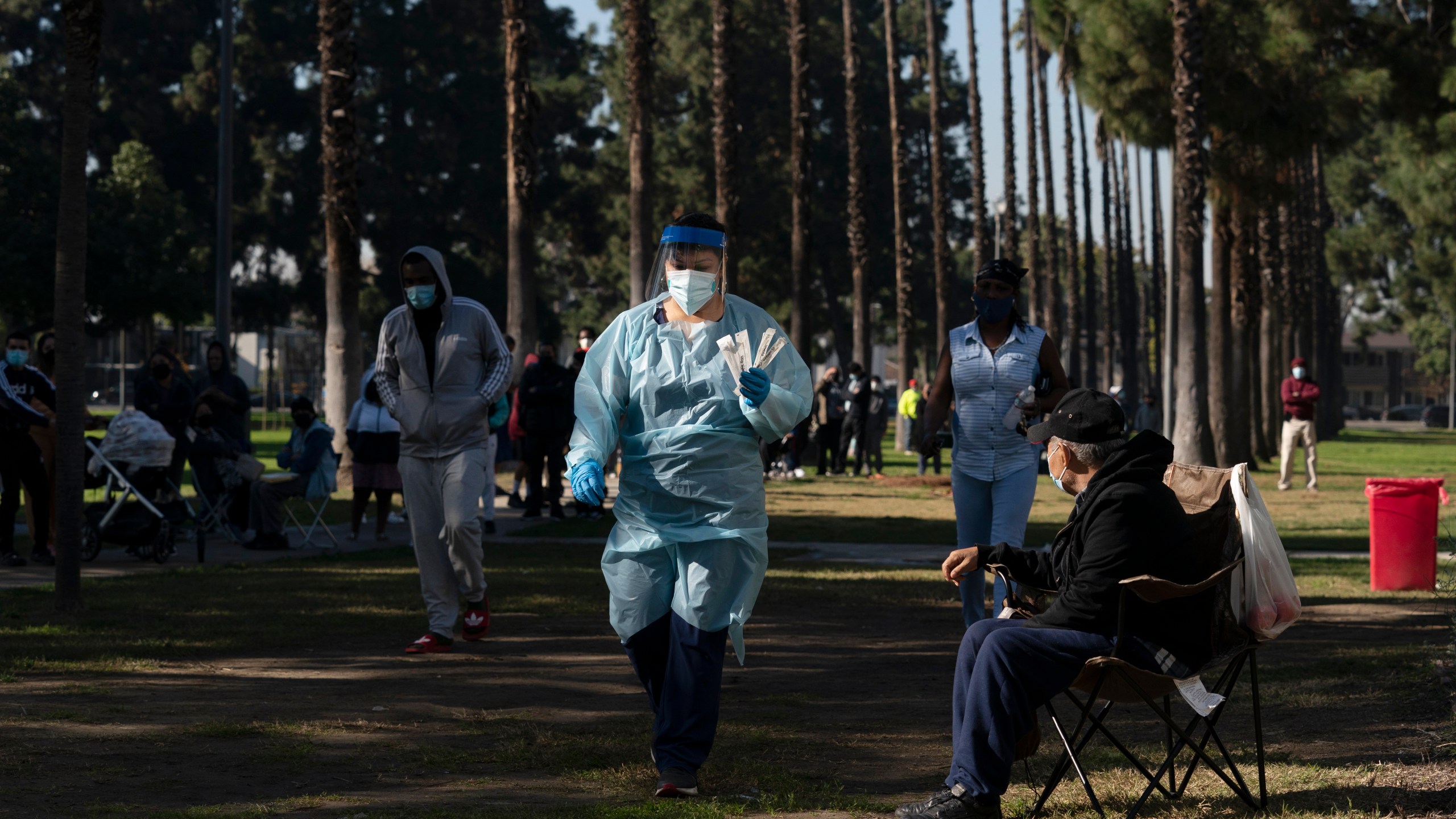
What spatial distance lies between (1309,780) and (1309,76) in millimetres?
24864

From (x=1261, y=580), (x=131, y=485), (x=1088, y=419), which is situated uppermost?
(x=1088, y=419)

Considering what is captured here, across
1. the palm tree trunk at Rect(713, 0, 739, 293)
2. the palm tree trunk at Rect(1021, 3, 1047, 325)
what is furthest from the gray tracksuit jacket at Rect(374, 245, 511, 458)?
the palm tree trunk at Rect(1021, 3, 1047, 325)

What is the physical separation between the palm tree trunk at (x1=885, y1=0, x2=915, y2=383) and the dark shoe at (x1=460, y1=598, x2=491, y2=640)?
91.6 ft

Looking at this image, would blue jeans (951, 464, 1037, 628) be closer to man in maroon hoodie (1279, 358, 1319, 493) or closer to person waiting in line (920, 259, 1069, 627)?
person waiting in line (920, 259, 1069, 627)

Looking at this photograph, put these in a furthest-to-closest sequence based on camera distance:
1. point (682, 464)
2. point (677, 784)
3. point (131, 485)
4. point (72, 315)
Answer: point (131, 485) → point (72, 315) → point (682, 464) → point (677, 784)

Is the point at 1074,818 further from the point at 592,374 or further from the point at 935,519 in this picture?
the point at 935,519

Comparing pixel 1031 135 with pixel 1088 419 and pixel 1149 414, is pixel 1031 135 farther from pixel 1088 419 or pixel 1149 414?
pixel 1088 419

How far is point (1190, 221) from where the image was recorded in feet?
86.1

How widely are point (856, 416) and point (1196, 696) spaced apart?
23171mm

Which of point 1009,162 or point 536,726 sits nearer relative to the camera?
point 536,726

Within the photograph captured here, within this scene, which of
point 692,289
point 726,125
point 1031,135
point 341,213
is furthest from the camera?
point 1031,135

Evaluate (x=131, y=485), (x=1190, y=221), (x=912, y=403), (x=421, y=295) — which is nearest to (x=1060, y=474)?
(x=421, y=295)

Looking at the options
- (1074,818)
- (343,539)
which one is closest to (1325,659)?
(1074,818)

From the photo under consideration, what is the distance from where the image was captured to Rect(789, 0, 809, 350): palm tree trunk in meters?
31.7
